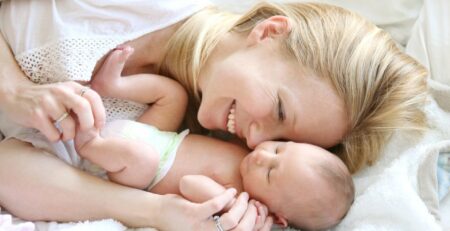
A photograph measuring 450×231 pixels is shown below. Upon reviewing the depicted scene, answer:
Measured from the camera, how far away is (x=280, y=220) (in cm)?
114

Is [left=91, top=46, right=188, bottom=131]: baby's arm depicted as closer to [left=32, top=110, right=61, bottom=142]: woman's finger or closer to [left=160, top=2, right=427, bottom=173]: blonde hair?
[left=160, top=2, right=427, bottom=173]: blonde hair

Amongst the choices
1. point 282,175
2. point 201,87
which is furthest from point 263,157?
point 201,87

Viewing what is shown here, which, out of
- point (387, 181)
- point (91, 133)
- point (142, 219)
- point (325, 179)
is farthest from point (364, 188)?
point (91, 133)

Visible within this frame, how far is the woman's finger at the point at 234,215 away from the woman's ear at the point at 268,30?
1.12 feet

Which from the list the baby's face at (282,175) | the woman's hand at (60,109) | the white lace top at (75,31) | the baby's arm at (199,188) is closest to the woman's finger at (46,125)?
the woman's hand at (60,109)

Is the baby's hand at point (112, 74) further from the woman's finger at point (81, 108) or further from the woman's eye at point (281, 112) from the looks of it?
the woman's eye at point (281, 112)

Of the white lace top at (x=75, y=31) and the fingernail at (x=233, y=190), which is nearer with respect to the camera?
the fingernail at (x=233, y=190)

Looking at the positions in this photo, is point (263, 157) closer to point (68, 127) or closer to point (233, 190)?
point (233, 190)

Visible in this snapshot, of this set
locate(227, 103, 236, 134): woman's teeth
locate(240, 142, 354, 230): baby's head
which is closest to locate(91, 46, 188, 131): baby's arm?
locate(227, 103, 236, 134): woman's teeth

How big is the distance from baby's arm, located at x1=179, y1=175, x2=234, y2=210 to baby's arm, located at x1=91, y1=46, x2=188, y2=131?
20cm

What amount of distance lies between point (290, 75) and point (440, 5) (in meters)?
0.58

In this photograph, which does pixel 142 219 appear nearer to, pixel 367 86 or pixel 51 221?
pixel 51 221

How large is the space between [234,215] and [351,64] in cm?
38

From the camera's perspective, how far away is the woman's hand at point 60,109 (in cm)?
105
